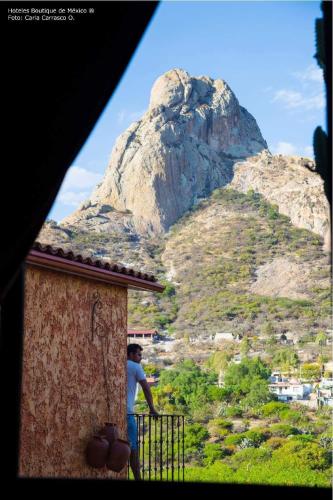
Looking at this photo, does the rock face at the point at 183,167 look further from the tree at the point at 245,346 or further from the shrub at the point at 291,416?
the shrub at the point at 291,416

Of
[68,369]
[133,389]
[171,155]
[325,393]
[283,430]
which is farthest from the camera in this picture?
[171,155]

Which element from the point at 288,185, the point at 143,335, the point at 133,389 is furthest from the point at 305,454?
the point at 288,185

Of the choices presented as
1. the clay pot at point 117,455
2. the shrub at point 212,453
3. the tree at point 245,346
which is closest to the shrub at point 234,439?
the shrub at point 212,453

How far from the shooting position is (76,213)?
194ft

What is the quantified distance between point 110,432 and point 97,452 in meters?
0.28

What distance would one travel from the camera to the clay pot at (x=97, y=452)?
22.5 ft

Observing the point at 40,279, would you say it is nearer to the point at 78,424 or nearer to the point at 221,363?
the point at 78,424

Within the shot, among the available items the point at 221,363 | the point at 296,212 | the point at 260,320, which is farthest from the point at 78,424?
the point at 296,212

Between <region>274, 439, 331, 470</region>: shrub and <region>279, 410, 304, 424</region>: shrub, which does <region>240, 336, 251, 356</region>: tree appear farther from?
<region>274, 439, 331, 470</region>: shrub

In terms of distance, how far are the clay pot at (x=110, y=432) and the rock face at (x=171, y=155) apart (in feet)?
169

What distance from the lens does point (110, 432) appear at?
7117mm

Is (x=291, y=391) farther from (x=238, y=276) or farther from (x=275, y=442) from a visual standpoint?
(x=238, y=276)

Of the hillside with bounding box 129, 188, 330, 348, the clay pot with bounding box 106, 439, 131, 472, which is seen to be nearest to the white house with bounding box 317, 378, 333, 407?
the hillside with bounding box 129, 188, 330, 348

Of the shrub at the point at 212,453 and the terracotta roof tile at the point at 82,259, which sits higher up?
the terracotta roof tile at the point at 82,259
